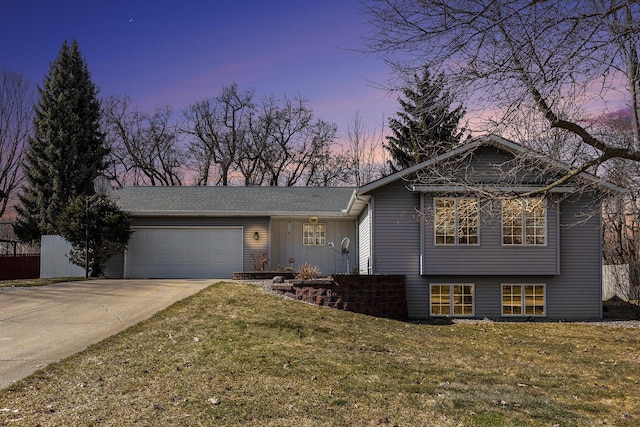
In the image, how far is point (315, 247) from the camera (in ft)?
69.4

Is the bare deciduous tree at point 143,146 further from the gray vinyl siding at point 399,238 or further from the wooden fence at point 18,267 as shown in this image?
the gray vinyl siding at point 399,238

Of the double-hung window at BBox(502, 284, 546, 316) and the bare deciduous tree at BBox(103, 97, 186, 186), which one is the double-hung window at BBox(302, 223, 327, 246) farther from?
the bare deciduous tree at BBox(103, 97, 186, 186)

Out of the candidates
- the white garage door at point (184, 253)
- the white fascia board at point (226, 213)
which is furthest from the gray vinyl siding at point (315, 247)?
the white garage door at point (184, 253)

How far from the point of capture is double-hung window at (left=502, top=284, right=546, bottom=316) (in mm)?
15898

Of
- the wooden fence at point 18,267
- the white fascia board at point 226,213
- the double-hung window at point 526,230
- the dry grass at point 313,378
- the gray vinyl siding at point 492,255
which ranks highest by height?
the white fascia board at point 226,213

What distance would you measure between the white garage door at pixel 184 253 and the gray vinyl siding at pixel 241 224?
182 mm

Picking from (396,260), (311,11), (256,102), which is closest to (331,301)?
(396,260)

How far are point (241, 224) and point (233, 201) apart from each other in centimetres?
174

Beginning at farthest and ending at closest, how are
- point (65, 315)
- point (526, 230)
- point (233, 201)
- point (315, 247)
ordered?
point (233, 201)
point (315, 247)
point (526, 230)
point (65, 315)

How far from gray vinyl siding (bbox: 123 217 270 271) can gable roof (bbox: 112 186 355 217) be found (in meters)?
0.31

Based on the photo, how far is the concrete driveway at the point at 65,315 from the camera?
7578mm

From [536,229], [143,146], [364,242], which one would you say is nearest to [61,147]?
[143,146]

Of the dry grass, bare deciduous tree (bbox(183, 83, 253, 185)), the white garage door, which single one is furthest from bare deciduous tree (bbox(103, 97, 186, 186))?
the dry grass

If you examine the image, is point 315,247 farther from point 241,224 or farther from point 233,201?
point 233,201
